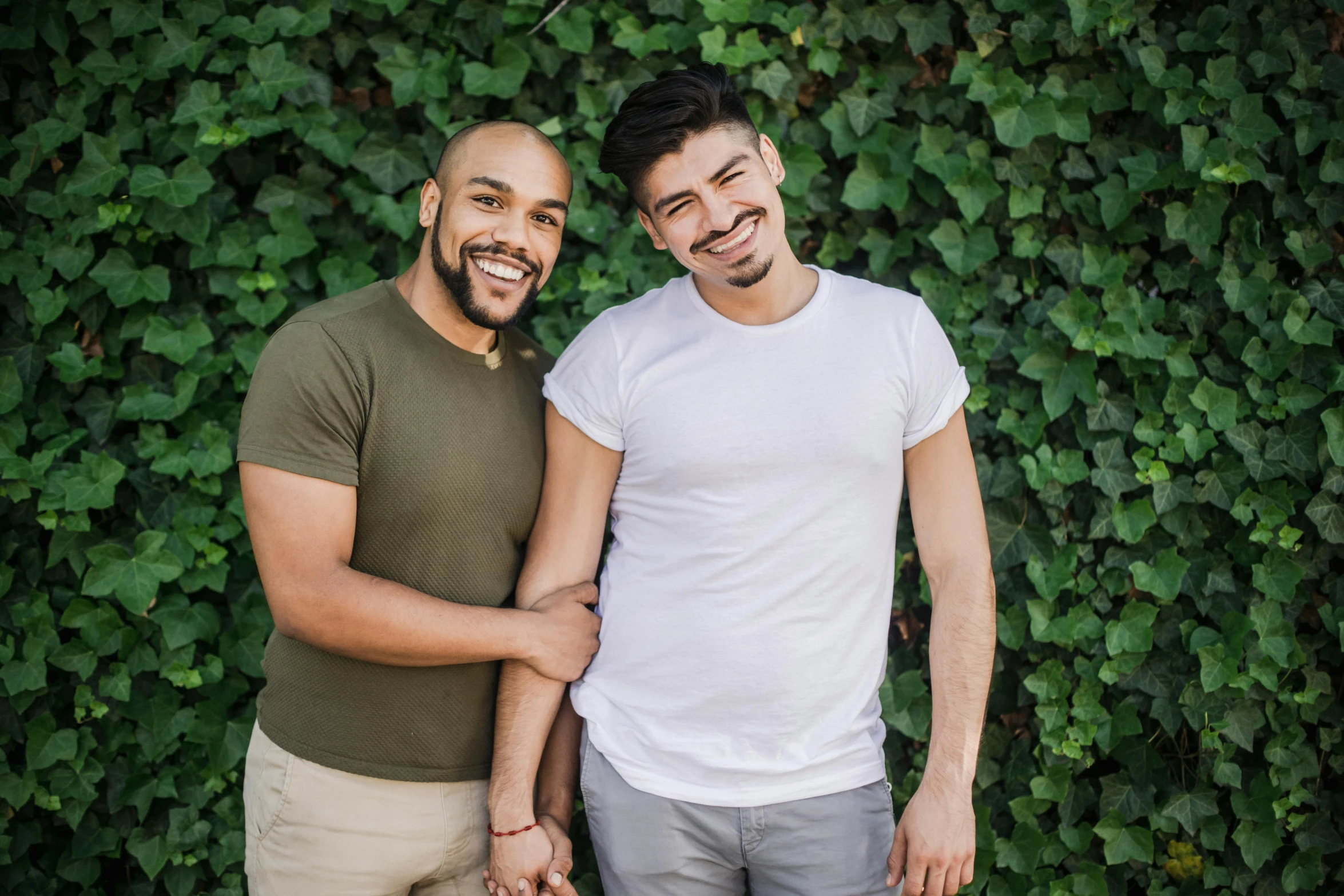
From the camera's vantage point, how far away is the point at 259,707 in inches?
73.0

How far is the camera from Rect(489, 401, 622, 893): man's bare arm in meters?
1.73

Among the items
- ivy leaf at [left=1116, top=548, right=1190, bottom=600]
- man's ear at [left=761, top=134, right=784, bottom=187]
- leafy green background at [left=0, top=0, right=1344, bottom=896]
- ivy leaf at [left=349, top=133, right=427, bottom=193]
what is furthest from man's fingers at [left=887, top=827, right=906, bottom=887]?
ivy leaf at [left=349, top=133, right=427, bottom=193]

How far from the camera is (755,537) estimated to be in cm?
168

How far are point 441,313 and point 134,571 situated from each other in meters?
1.01

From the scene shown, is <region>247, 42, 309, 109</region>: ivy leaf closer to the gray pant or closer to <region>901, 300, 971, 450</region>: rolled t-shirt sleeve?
<region>901, 300, 971, 450</region>: rolled t-shirt sleeve

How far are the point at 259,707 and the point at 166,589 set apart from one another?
566 millimetres

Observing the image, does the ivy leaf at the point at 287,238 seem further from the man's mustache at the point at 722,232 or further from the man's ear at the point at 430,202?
the man's mustache at the point at 722,232

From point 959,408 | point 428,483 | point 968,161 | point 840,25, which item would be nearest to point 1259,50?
point 968,161

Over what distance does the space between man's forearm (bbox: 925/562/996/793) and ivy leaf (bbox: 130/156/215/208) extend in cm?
182

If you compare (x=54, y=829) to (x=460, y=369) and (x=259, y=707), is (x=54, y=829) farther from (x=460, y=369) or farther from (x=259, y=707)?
(x=460, y=369)

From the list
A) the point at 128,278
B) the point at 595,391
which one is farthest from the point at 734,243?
the point at 128,278

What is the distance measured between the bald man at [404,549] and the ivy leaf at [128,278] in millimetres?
698

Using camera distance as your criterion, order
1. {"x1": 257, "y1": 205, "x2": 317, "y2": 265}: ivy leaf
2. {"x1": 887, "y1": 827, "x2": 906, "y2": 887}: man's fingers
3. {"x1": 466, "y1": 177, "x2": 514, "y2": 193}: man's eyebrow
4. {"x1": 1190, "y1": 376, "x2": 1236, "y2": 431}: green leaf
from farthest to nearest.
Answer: {"x1": 257, "y1": 205, "x2": 317, "y2": 265}: ivy leaf < {"x1": 1190, "y1": 376, "x2": 1236, "y2": 431}: green leaf < {"x1": 466, "y1": 177, "x2": 514, "y2": 193}: man's eyebrow < {"x1": 887, "y1": 827, "x2": 906, "y2": 887}: man's fingers

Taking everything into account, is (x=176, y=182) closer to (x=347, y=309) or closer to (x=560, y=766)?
(x=347, y=309)
